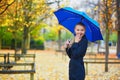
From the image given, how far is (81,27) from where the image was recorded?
7980 mm

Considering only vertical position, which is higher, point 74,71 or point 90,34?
point 90,34

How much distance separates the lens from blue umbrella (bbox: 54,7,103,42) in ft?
28.8

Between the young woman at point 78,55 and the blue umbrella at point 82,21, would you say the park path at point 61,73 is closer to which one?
the blue umbrella at point 82,21

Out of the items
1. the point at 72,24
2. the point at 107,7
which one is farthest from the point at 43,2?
the point at 72,24

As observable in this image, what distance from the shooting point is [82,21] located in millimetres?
8891

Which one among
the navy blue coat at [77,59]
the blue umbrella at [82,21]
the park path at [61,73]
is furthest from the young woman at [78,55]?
the park path at [61,73]

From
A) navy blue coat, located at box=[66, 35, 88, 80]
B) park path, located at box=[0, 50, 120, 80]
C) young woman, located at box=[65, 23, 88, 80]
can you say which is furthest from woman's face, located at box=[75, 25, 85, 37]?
park path, located at box=[0, 50, 120, 80]

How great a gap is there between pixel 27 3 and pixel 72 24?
61.6ft

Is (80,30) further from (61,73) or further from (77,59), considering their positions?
(61,73)

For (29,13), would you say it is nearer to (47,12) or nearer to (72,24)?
(47,12)

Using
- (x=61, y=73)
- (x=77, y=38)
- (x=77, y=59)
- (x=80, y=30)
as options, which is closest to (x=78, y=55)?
(x=77, y=59)

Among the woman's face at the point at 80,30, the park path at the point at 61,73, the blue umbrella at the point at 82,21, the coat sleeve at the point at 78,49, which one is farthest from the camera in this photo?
the park path at the point at 61,73

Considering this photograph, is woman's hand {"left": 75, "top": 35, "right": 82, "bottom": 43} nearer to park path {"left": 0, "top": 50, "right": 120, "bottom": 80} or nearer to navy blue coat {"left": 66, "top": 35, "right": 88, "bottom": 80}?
navy blue coat {"left": 66, "top": 35, "right": 88, "bottom": 80}

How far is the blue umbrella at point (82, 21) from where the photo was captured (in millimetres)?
8780
